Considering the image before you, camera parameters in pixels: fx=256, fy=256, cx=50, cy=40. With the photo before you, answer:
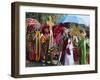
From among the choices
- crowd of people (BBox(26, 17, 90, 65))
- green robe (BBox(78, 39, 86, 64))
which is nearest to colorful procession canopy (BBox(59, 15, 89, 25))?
crowd of people (BBox(26, 17, 90, 65))

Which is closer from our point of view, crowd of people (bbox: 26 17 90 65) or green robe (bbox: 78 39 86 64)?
crowd of people (bbox: 26 17 90 65)

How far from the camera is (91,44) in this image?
2.18 m

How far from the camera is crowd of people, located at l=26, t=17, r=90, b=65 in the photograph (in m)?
1.95

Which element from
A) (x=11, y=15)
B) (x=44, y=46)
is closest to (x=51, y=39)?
(x=44, y=46)

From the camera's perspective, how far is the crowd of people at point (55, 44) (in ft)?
6.39

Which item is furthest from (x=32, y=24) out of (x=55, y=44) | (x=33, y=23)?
(x=55, y=44)

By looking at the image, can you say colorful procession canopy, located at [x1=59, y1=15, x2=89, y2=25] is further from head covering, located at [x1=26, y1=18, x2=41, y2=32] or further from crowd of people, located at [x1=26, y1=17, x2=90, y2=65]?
head covering, located at [x1=26, y1=18, x2=41, y2=32]

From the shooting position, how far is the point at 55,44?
2.02 meters

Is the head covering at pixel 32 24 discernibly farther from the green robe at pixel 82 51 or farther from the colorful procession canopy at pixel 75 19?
the green robe at pixel 82 51

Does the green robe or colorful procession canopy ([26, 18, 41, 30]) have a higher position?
colorful procession canopy ([26, 18, 41, 30])

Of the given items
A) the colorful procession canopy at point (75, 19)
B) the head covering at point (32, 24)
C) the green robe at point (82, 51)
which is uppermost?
the colorful procession canopy at point (75, 19)

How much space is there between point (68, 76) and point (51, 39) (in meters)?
0.34

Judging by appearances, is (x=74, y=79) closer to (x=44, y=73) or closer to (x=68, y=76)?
(x=68, y=76)

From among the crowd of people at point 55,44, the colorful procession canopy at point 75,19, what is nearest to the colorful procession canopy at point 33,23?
the crowd of people at point 55,44
